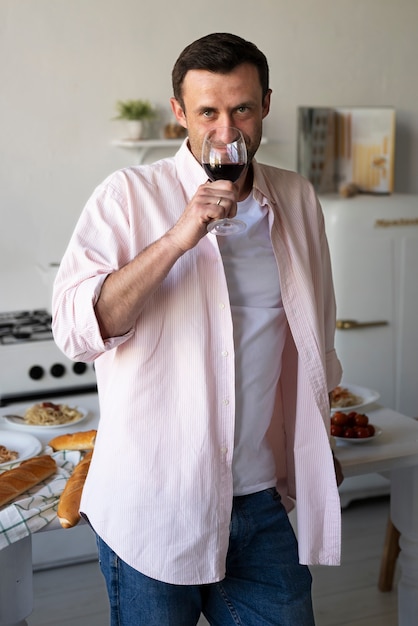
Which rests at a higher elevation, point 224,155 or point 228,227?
point 224,155

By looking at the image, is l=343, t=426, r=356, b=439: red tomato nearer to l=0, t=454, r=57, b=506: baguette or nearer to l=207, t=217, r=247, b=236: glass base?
l=0, t=454, r=57, b=506: baguette

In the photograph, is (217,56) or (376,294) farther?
(376,294)

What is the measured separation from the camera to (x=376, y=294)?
385cm

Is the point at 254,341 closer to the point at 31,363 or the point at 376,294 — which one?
the point at 31,363

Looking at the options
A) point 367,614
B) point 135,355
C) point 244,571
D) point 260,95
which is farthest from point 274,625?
point 367,614

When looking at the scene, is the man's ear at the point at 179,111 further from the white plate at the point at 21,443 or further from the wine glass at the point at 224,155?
the white plate at the point at 21,443

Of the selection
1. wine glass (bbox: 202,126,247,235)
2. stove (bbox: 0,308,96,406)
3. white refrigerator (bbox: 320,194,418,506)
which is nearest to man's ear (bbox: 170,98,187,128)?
wine glass (bbox: 202,126,247,235)

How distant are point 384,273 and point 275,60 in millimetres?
1125

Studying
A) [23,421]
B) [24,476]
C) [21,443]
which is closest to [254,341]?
[24,476]

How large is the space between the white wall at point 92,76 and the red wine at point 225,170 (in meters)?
2.23

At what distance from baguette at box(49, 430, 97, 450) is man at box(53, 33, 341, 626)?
578mm

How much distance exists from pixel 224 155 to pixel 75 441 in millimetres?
1062

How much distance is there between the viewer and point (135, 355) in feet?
5.19

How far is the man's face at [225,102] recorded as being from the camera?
5.16 ft
